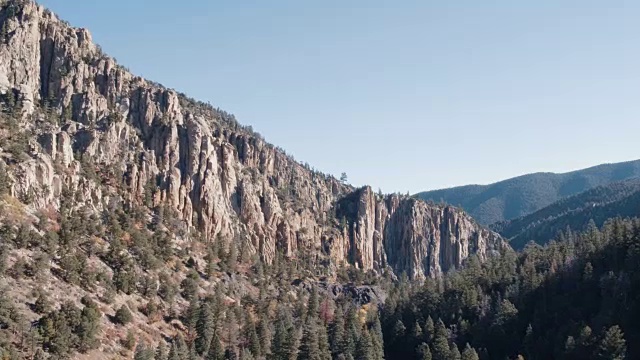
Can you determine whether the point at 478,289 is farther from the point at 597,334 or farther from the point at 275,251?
the point at 275,251

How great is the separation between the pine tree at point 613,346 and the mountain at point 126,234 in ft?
134

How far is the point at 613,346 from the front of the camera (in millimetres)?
95812

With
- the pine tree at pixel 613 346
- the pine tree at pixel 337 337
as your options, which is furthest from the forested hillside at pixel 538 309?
the pine tree at pixel 337 337

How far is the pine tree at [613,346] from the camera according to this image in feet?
311

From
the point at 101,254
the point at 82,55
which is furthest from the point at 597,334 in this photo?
the point at 82,55

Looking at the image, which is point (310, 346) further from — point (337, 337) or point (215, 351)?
point (215, 351)

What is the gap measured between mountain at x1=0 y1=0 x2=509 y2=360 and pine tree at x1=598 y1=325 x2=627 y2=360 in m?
40.9

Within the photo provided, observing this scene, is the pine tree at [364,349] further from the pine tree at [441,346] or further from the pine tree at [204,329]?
the pine tree at [204,329]

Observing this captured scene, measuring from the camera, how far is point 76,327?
290 feet

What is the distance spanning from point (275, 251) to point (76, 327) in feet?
363

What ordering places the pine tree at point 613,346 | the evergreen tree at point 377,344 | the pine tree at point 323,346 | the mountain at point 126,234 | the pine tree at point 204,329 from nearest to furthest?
the pine tree at point 613,346 → the mountain at point 126,234 → the pine tree at point 204,329 → the pine tree at point 323,346 → the evergreen tree at point 377,344

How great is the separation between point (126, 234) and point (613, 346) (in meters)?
103

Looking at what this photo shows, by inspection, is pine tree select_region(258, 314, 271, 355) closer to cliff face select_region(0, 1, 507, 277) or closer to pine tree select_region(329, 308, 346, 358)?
pine tree select_region(329, 308, 346, 358)

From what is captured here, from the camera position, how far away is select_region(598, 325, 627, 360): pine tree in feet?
311
